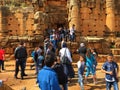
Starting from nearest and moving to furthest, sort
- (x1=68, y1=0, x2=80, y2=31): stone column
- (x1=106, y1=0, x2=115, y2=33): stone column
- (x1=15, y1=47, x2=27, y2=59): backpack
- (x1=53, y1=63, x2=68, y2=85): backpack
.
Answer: (x1=53, y1=63, x2=68, y2=85): backpack < (x1=15, y1=47, x2=27, y2=59): backpack < (x1=68, y1=0, x2=80, y2=31): stone column < (x1=106, y1=0, x2=115, y2=33): stone column

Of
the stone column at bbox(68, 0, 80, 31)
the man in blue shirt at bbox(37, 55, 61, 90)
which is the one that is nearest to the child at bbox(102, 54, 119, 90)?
the man in blue shirt at bbox(37, 55, 61, 90)

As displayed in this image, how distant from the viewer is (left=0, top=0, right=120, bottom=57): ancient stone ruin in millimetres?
25109

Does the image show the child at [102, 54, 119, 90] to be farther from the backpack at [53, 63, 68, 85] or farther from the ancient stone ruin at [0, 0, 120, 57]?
the ancient stone ruin at [0, 0, 120, 57]

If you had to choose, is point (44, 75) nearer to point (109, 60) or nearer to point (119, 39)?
point (109, 60)

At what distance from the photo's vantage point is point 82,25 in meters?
27.9

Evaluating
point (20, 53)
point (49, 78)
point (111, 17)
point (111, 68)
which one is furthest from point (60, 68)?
point (111, 17)

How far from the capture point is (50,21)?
29500 millimetres

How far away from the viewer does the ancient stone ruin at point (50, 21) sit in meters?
25.1

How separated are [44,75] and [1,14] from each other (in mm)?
19893

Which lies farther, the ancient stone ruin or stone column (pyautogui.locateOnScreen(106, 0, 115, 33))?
stone column (pyautogui.locateOnScreen(106, 0, 115, 33))

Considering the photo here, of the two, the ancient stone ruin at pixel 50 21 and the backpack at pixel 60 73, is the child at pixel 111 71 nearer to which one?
the backpack at pixel 60 73

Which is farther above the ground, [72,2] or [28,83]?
[72,2]

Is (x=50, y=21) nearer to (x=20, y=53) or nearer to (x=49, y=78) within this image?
(x=20, y=53)

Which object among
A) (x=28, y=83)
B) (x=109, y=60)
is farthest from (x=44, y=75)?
(x=28, y=83)
